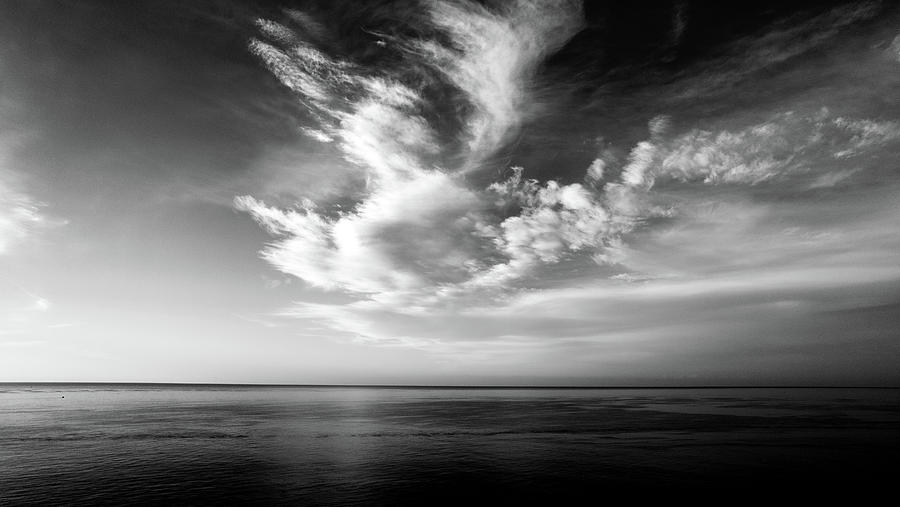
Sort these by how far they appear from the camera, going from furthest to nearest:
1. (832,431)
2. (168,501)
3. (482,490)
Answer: (832,431) → (482,490) → (168,501)

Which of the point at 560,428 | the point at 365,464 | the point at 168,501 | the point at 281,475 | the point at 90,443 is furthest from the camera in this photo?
the point at 560,428

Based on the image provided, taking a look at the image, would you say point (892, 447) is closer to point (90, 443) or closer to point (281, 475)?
point (281, 475)

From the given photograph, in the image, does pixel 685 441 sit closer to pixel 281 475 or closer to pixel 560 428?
pixel 560 428

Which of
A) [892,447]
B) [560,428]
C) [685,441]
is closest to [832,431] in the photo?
[892,447]

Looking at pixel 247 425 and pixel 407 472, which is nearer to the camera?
pixel 407 472

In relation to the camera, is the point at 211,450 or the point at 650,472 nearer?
the point at 650,472

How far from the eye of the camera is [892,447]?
52594 mm

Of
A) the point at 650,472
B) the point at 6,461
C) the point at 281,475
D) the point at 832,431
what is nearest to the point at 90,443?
the point at 6,461

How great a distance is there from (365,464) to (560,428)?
40987mm

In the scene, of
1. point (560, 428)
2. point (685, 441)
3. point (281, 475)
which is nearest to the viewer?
point (281, 475)

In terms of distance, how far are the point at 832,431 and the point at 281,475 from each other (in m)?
77.9

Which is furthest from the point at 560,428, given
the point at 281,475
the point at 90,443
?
the point at 90,443

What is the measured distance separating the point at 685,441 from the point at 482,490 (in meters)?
37.1

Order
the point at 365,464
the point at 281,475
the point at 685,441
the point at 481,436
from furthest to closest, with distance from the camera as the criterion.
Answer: the point at 481,436 < the point at 685,441 < the point at 365,464 < the point at 281,475
